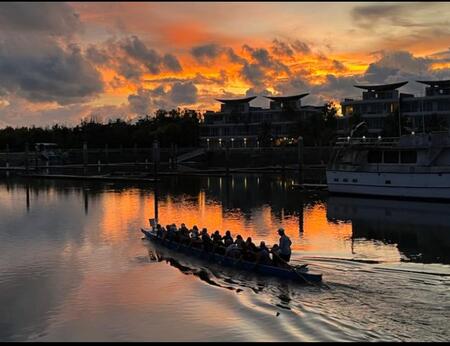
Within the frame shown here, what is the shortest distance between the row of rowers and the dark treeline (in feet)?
351

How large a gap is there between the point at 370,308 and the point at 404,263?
27.0 feet

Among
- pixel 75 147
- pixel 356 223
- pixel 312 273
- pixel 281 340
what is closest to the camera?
pixel 281 340

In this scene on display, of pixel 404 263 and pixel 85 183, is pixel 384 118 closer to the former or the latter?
pixel 85 183

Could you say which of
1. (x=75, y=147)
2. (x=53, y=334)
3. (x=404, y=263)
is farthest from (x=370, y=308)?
(x=75, y=147)

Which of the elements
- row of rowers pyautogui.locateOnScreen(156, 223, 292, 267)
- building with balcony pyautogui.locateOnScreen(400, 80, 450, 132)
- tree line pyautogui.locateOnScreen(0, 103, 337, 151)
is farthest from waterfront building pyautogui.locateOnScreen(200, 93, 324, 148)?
row of rowers pyautogui.locateOnScreen(156, 223, 292, 267)

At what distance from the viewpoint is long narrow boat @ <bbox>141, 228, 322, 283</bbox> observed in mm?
22077

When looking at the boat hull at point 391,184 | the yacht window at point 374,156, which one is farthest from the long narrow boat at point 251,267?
the yacht window at point 374,156

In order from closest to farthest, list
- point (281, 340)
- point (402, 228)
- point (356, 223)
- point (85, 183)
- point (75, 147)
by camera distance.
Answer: point (281, 340)
point (402, 228)
point (356, 223)
point (85, 183)
point (75, 147)

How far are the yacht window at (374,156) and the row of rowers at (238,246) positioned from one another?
93.6ft

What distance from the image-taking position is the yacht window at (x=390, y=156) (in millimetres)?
51750

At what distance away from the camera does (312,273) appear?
22.2 meters

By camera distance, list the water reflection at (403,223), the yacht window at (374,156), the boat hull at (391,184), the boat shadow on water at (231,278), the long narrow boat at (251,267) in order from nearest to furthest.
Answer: the boat shadow on water at (231,278), the long narrow boat at (251,267), the water reflection at (403,223), the boat hull at (391,184), the yacht window at (374,156)

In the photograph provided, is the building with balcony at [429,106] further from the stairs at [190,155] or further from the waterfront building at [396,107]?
the stairs at [190,155]

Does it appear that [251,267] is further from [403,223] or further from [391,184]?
[391,184]
